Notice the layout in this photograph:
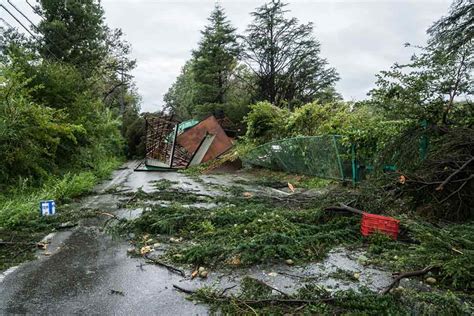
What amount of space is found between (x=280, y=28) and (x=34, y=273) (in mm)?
35737

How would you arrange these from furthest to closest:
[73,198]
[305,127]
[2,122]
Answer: [305,127] → [73,198] → [2,122]

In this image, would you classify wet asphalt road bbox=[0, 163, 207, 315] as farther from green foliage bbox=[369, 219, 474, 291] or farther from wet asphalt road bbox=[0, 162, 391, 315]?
green foliage bbox=[369, 219, 474, 291]

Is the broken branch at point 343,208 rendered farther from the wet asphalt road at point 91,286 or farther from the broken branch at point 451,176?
the wet asphalt road at point 91,286

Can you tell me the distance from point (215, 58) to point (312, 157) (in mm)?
29887

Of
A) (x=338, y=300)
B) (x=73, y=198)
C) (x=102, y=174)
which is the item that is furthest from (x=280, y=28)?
(x=338, y=300)

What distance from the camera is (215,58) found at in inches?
1576

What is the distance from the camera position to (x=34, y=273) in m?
4.14

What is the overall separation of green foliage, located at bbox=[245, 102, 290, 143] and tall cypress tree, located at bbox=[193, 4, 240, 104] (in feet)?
68.9

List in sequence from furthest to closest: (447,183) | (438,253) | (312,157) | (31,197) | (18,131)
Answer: (312,157)
(18,131)
(31,197)
(447,183)
(438,253)

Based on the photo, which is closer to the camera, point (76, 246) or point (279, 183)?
point (76, 246)

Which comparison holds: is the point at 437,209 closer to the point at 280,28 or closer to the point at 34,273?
the point at 34,273

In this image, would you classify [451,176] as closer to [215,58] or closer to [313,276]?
[313,276]

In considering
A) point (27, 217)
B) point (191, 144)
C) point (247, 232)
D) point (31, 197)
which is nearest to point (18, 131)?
point (31, 197)

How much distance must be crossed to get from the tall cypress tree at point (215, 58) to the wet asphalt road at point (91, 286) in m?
36.2
